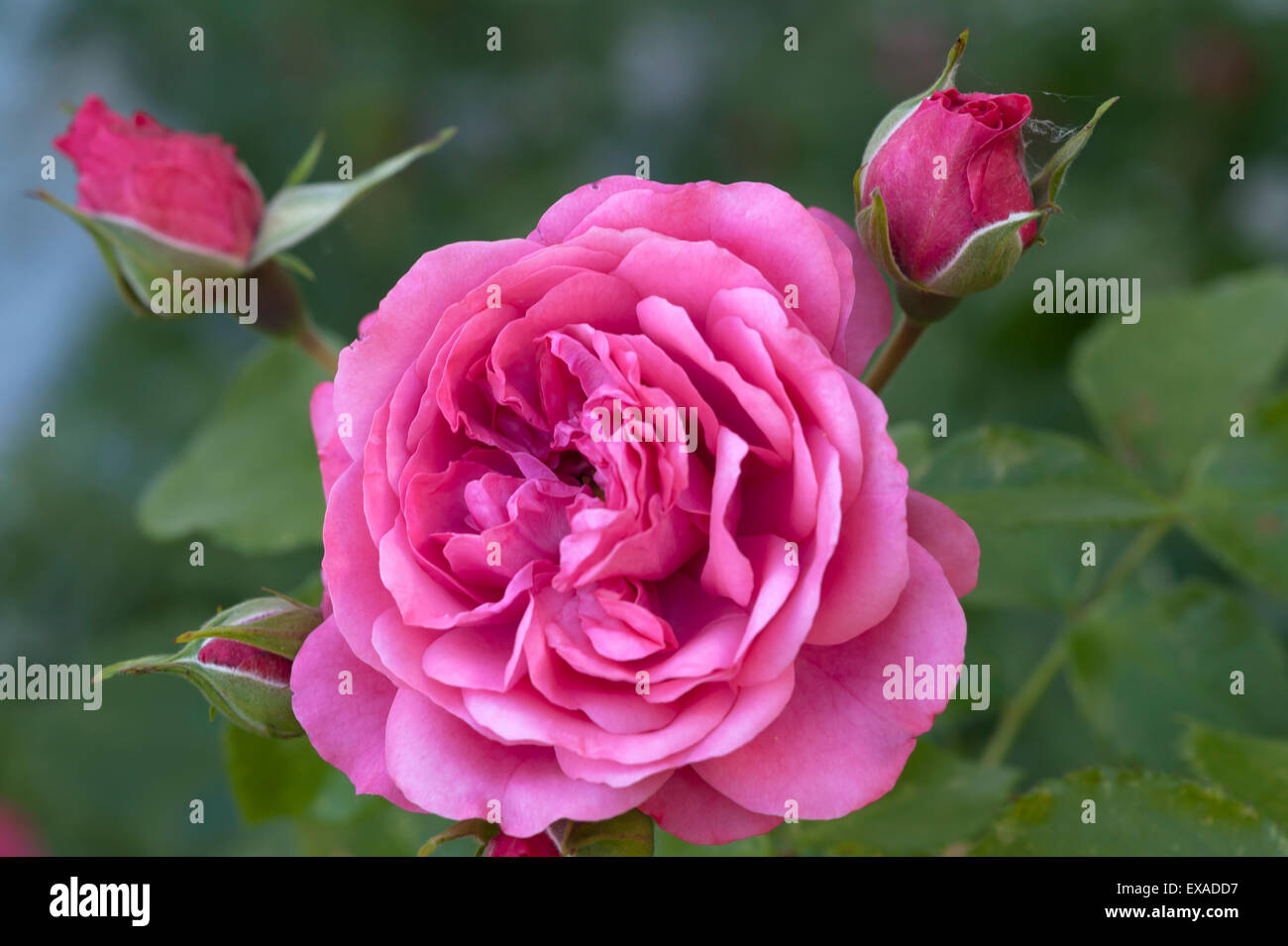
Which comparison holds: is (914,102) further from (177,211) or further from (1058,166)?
(177,211)

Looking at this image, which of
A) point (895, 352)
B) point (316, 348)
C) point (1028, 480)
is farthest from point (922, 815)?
point (316, 348)

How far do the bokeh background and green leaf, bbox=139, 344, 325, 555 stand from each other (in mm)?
510

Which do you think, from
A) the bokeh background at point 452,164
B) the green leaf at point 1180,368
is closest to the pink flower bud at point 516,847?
the green leaf at point 1180,368

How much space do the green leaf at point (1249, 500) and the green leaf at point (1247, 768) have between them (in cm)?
24

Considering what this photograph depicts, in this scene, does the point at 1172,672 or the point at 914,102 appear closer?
the point at 914,102

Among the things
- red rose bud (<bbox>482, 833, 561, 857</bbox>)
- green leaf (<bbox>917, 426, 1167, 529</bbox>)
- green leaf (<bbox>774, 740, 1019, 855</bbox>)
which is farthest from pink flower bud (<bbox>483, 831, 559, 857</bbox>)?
green leaf (<bbox>917, 426, 1167, 529</bbox>)

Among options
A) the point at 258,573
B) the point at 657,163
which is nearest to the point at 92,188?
the point at 258,573

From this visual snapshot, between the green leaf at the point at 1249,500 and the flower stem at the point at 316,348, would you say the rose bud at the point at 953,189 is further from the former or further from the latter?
the flower stem at the point at 316,348

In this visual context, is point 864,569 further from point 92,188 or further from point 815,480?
point 92,188

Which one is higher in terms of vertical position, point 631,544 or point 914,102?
point 914,102

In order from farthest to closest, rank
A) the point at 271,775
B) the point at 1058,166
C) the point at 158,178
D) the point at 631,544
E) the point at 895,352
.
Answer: the point at 271,775 → the point at 158,178 → the point at 895,352 → the point at 1058,166 → the point at 631,544

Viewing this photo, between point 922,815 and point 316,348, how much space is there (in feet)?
2.86

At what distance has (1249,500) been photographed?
1.34 m

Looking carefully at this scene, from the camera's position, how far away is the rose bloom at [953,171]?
33.3 inches
